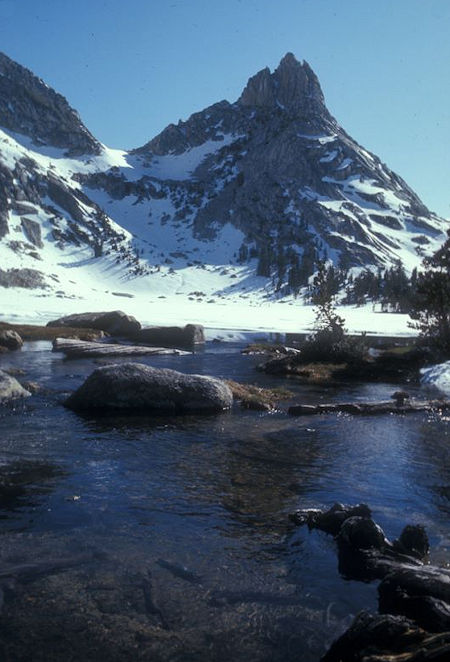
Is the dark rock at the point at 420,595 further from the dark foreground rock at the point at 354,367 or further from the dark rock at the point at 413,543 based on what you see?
the dark foreground rock at the point at 354,367

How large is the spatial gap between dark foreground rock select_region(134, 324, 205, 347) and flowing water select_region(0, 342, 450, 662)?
1083 inches

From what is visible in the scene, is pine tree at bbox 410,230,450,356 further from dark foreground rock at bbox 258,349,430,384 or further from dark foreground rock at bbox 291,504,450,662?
dark foreground rock at bbox 291,504,450,662

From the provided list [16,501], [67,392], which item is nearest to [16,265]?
[67,392]

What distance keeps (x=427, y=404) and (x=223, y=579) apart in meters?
15.4

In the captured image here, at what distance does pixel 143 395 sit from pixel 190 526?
9.54 meters

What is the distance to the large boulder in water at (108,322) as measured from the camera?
49812 millimetres

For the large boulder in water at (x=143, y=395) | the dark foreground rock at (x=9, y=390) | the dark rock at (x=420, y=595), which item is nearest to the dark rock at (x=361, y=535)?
the dark rock at (x=420, y=595)

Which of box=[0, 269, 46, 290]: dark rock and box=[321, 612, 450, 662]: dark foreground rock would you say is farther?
box=[0, 269, 46, 290]: dark rock

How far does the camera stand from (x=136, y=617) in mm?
6605

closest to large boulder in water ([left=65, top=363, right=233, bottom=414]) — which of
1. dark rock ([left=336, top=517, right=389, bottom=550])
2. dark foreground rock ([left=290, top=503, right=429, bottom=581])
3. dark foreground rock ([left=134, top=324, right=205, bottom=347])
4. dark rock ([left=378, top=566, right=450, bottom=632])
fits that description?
dark foreground rock ([left=290, top=503, right=429, bottom=581])

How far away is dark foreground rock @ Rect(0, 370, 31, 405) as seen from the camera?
61.1ft

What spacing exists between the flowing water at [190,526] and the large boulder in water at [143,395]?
1109mm

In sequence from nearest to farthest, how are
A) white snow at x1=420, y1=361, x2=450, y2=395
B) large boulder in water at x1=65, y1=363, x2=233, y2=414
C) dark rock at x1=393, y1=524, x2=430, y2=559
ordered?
dark rock at x1=393, y1=524, x2=430, y2=559
large boulder in water at x1=65, y1=363, x2=233, y2=414
white snow at x1=420, y1=361, x2=450, y2=395

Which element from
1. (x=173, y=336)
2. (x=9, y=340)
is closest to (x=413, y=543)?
(x=9, y=340)
